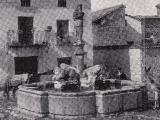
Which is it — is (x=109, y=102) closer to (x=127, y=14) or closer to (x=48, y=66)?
(x=48, y=66)

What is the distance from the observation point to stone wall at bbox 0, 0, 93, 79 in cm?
2347

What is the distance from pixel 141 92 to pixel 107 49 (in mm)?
16272

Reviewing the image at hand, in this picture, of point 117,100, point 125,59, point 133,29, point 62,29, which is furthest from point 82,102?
point 133,29

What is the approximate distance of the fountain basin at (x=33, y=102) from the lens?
12.3 meters

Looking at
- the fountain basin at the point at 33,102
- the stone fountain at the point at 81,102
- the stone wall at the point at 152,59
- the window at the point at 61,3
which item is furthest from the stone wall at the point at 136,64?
the fountain basin at the point at 33,102

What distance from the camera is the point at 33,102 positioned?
497 inches

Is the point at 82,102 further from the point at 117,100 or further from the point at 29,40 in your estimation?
the point at 29,40

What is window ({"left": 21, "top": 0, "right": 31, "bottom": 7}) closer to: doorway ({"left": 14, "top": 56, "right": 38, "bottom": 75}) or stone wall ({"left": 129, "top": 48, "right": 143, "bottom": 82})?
doorway ({"left": 14, "top": 56, "right": 38, "bottom": 75})

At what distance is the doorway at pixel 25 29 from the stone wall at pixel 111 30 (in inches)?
243

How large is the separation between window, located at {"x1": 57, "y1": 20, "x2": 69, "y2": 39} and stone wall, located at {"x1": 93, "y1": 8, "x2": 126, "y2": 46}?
10.6ft

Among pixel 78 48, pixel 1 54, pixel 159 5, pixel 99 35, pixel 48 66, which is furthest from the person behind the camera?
pixel 159 5

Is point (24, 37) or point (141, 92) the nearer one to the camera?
point (141, 92)

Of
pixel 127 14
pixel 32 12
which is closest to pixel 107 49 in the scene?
pixel 127 14

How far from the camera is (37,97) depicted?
12359 millimetres
